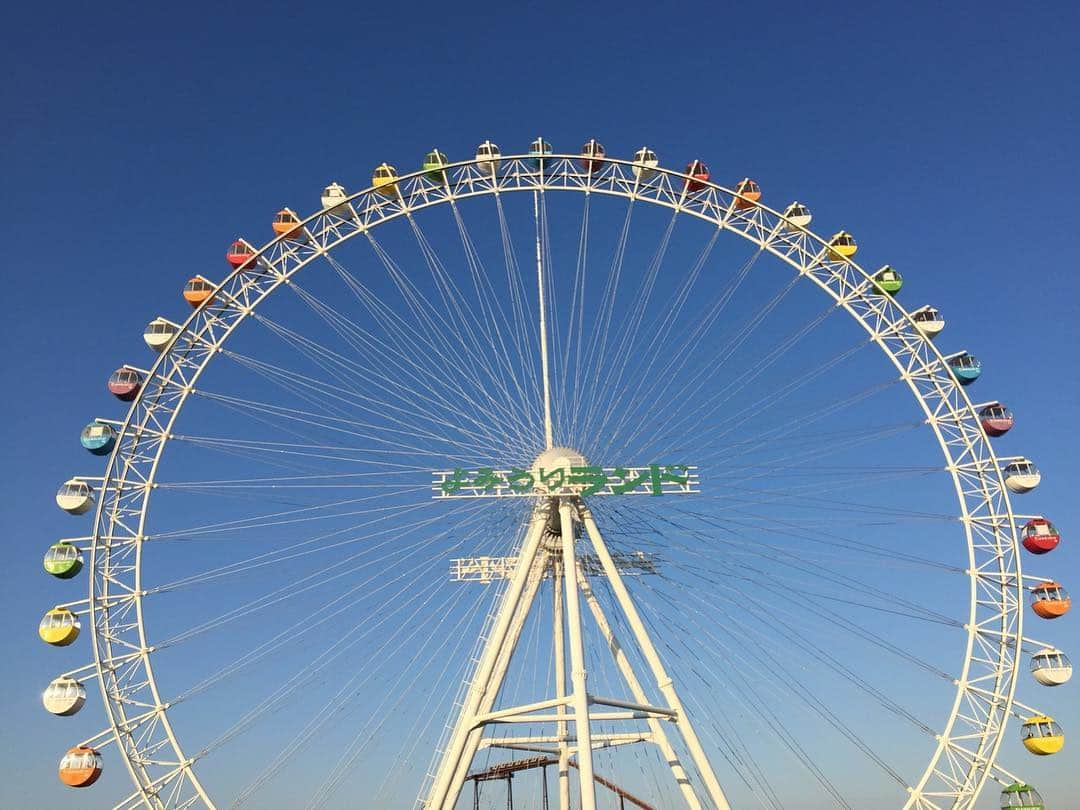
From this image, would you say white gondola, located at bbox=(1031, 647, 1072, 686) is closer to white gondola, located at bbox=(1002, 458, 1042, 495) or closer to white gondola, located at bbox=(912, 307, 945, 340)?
white gondola, located at bbox=(1002, 458, 1042, 495)

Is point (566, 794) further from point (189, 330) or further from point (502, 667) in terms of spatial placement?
point (189, 330)

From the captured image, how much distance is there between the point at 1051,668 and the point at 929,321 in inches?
414

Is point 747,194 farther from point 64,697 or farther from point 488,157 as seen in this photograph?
point 64,697

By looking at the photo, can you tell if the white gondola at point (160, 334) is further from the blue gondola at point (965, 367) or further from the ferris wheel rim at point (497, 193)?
the blue gondola at point (965, 367)

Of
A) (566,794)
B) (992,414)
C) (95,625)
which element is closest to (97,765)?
(95,625)

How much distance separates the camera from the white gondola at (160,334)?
103 ft

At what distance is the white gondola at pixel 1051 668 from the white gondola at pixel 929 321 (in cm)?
962

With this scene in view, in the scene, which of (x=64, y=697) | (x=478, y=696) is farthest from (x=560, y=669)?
(x=64, y=697)

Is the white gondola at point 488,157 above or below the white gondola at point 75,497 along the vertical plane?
above

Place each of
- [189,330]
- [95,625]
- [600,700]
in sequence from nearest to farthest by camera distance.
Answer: [600,700] < [95,625] < [189,330]

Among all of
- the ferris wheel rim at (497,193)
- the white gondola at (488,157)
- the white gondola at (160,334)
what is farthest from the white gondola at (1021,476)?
the white gondola at (160,334)

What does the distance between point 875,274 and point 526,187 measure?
1103cm

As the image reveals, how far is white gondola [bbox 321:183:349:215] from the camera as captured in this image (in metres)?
32.7

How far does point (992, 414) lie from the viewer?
104ft
